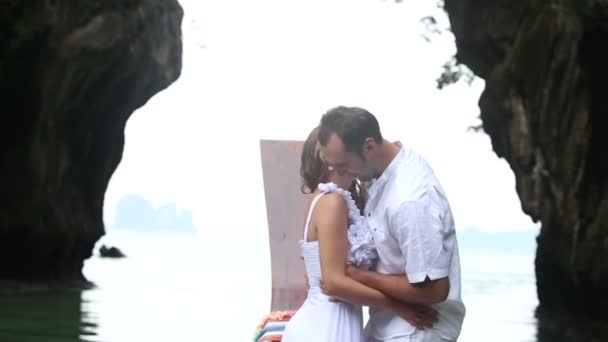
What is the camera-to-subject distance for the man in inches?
109

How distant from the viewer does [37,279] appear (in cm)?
1781

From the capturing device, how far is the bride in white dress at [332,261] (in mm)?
2902

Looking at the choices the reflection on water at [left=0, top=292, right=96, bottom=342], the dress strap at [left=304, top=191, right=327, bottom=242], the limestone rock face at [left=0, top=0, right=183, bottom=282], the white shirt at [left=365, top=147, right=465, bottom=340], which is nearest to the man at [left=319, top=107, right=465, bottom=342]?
the white shirt at [left=365, top=147, right=465, bottom=340]

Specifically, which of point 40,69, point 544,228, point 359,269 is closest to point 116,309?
point 40,69

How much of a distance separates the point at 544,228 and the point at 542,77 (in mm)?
2664

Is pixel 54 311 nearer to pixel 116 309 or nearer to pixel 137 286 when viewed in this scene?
pixel 116 309

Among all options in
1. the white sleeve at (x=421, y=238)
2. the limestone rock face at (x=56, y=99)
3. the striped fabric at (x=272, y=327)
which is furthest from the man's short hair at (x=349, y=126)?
the limestone rock face at (x=56, y=99)

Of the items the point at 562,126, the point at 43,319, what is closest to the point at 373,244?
the point at 43,319

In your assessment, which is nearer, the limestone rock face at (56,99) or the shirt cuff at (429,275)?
the shirt cuff at (429,275)

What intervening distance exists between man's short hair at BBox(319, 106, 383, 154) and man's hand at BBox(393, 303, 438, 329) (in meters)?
0.47

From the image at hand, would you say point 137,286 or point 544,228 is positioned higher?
point 544,228

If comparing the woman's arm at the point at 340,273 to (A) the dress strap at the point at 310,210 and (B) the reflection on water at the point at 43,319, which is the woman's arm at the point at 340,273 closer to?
(A) the dress strap at the point at 310,210

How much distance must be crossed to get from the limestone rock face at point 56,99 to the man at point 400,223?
44.7 feet

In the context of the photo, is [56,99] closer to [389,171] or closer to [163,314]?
[163,314]
